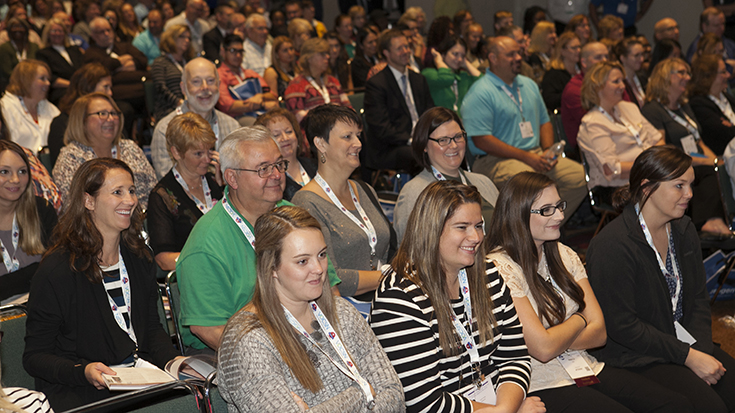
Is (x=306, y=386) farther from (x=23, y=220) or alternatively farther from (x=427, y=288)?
(x=23, y=220)

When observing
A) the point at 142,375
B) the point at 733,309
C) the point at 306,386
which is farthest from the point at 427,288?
the point at 733,309

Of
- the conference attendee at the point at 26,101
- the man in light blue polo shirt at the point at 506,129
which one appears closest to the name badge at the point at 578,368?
the man in light blue polo shirt at the point at 506,129

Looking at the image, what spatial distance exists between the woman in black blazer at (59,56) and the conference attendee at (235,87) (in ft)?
→ 6.11

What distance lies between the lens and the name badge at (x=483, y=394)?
215cm

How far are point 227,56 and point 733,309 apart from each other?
4.64 m

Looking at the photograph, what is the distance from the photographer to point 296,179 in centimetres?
390

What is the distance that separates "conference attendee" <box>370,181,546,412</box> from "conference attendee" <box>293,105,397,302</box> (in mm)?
646

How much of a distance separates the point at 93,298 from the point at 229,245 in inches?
20.9

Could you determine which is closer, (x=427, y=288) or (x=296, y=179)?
(x=427, y=288)

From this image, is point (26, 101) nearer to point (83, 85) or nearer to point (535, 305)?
point (83, 85)

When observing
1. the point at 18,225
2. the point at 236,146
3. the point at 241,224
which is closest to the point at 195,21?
the point at 18,225

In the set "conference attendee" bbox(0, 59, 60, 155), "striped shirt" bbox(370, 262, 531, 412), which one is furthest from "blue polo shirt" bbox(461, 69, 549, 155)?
"conference attendee" bbox(0, 59, 60, 155)

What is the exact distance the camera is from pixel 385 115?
518 centimetres

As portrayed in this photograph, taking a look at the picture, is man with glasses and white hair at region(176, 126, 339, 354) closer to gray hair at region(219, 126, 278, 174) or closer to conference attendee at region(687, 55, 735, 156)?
gray hair at region(219, 126, 278, 174)
